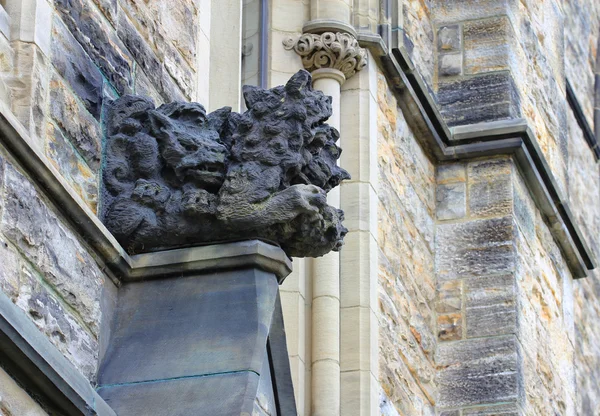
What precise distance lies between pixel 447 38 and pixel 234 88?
4.33 m

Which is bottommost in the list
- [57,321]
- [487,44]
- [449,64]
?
[57,321]

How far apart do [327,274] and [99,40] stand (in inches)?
139

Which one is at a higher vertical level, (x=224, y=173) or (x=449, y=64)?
(x=449, y=64)

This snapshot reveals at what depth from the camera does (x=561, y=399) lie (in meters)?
10.9

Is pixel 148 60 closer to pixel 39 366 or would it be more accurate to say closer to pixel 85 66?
pixel 85 66

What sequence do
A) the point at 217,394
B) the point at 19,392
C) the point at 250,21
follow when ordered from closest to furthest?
the point at 19,392, the point at 217,394, the point at 250,21

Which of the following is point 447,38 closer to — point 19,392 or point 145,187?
point 145,187

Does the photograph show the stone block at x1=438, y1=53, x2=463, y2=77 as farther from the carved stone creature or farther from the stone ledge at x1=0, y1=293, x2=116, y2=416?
the stone ledge at x1=0, y1=293, x2=116, y2=416

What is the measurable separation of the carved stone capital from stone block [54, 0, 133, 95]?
372cm

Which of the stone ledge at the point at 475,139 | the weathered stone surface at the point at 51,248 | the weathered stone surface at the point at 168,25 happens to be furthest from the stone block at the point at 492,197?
the weathered stone surface at the point at 51,248

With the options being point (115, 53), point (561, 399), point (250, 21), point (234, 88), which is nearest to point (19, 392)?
point (115, 53)

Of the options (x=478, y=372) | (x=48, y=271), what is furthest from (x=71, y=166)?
(x=478, y=372)

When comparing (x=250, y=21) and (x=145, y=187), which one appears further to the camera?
(x=250, y=21)

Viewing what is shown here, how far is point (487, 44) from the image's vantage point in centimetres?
A: 1089
